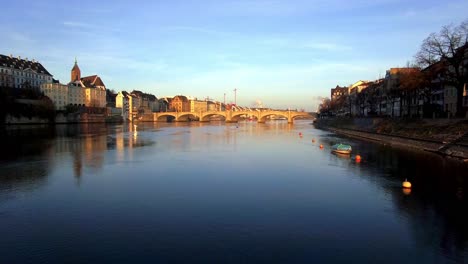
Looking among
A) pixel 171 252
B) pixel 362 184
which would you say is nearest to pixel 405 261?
pixel 171 252

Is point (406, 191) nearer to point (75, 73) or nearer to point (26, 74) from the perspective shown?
point (26, 74)

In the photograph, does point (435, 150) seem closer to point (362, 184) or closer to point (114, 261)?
point (362, 184)

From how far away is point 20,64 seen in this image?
9531 cm

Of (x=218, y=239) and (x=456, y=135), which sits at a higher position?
(x=456, y=135)

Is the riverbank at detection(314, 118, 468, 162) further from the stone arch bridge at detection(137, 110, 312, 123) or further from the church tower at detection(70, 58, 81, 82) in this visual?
the church tower at detection(70, 58, 81, 82)

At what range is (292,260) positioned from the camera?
9.27 meters

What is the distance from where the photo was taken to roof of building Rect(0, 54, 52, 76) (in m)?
89.0

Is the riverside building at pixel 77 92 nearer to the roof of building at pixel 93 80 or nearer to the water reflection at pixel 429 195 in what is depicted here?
the roof of building at pixel 93 80

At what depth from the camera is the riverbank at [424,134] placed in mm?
28172

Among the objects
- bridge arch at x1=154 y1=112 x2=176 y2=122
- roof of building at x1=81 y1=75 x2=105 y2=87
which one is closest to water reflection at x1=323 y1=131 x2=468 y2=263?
bridge arch at x1=154 y1=112 x2=176 y2=122

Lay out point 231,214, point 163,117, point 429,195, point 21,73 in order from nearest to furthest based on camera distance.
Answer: point 231,214 → point 429,195 → point 21,73 → point 163,117

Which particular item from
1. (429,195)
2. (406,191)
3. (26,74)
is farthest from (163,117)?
(429,195)

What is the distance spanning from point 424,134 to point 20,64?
98.2 metres

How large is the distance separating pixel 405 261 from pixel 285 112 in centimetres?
11288
